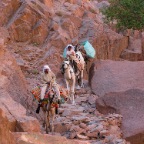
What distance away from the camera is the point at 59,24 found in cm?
2480

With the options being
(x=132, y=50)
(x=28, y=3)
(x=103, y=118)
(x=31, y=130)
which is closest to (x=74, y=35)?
(x=28, y=3)

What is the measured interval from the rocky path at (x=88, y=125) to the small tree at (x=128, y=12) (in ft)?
49.3

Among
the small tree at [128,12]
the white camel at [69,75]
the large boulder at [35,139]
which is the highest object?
the small tree at [128,12]

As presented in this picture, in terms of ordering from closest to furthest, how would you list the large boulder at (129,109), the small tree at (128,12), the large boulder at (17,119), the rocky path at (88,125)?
1. the large boulder at (17,119)
2. the rocky path at (88,125)
3. the large boulder at (129,109)
4. the small tree at (128,12)

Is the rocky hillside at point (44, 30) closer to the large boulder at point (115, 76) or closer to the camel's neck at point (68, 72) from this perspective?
the large boulder at point (115, 76)

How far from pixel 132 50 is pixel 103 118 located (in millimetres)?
16894

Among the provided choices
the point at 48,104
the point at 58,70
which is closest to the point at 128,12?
the point at 58,70

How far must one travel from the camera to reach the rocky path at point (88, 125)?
1212 centimetres

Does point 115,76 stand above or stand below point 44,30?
below

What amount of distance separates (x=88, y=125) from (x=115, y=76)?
594cm

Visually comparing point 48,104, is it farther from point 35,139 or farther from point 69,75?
point 69,75

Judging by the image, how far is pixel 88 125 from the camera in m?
13.0

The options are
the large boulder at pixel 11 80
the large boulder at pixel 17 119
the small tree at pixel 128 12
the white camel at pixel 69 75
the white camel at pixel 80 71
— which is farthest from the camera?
the small tree at pixel 128 12

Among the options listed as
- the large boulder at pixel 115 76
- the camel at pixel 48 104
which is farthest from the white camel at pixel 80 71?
the camel at pixel 48 104
